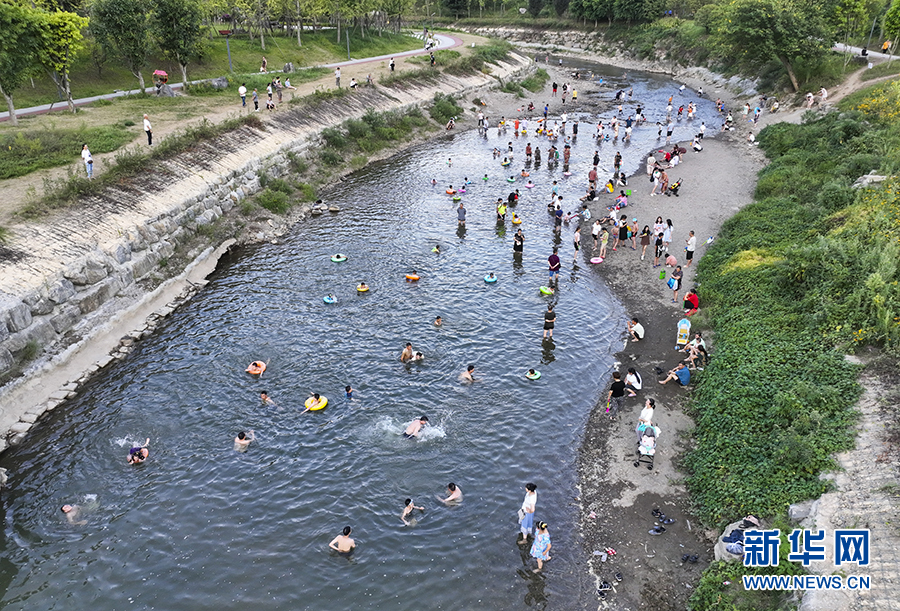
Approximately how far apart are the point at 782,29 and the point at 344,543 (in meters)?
63.4


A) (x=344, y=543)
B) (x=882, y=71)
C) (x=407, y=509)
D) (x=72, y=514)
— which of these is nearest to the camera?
(x=344, y=543)

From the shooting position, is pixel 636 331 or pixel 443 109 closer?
pixel 636 331

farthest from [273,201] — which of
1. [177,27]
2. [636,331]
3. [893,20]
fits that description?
[893,20]

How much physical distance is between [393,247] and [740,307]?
791 inches

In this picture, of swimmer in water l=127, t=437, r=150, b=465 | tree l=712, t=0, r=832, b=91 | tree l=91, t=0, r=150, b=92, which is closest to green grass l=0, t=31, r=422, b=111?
tree l=91, t=0, r=150, b=92

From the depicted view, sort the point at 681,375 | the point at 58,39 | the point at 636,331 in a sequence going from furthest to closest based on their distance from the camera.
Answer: the point at 58,39 → the point at 636,331 → the point at 681,375

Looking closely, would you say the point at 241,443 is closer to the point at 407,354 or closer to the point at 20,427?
the point at 407,354

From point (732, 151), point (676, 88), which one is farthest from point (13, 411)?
point (676, 88)

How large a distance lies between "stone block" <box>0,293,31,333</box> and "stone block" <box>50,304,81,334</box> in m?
1.12

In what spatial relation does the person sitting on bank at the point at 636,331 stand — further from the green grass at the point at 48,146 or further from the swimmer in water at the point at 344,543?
the green grass at the point at 48,146

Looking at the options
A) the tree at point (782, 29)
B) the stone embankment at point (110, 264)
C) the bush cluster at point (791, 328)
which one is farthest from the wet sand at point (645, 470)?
the tree at point (782, 29)

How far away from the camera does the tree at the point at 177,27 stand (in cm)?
4834

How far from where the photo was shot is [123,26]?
147ft

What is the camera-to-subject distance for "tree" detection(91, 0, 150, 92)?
44.1 meters
